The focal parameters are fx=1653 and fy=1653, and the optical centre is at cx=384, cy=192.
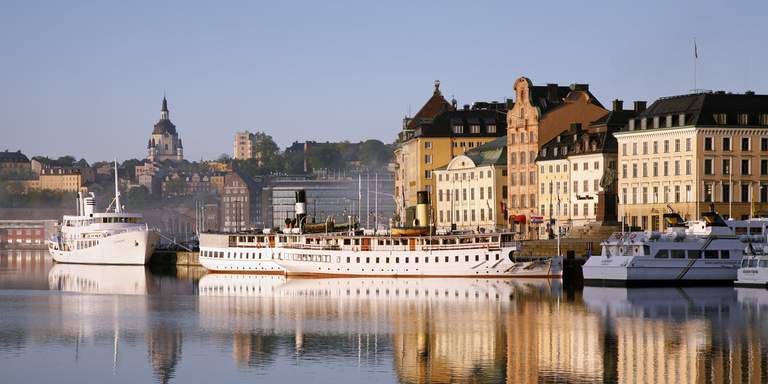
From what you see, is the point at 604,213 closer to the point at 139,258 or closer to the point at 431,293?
the point at 431,293

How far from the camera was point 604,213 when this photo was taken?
14100cm

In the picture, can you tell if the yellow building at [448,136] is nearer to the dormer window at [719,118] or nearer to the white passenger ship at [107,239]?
the white passenger ship at [107,239]

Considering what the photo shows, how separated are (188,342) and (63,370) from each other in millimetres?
10440

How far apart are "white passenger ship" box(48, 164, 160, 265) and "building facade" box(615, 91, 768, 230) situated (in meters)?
50.0

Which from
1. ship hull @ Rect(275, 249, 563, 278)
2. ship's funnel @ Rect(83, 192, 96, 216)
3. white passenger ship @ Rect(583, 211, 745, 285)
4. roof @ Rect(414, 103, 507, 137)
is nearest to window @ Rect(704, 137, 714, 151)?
ship hull @ Rect(275, 249, 563, 278)

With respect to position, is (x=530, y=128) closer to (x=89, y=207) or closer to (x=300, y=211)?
(x=300, y=211)

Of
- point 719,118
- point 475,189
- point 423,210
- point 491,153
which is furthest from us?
point 475,189

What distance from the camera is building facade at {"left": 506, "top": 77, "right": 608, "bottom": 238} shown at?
165 metres

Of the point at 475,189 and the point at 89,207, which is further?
the point at 475,189

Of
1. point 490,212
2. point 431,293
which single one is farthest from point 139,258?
point 431,293

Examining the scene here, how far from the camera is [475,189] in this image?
177125 millimetres

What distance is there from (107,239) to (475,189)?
3966cm

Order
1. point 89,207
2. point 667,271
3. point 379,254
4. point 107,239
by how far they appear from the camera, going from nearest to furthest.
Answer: point 667,271
point 379,254
point 107,239
point 89,207

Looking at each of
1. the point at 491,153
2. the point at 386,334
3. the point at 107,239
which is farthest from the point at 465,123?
the point at 386,334
